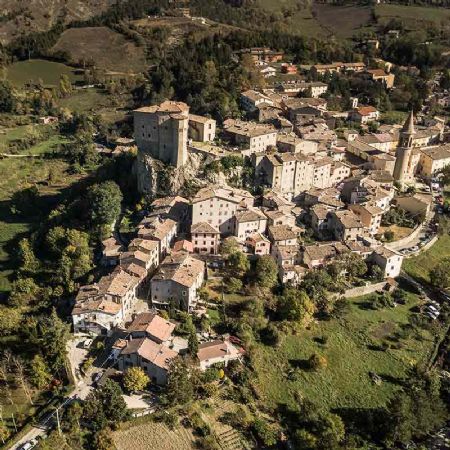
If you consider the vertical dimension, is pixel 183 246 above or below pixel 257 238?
below

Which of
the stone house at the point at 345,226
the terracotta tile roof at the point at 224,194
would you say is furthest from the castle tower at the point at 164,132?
the stone house at the point at 345,226

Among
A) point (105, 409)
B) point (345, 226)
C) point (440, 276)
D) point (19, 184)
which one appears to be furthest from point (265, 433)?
point (19, 184)

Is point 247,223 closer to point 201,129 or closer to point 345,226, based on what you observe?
point 345,226

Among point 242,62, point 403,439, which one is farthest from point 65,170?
point 403,439

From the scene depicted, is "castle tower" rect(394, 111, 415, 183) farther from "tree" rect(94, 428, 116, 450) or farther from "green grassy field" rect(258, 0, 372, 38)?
"green grassy field" rect(258, 0, 372, 38)

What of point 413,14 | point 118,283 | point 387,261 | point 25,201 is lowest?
point 25,201

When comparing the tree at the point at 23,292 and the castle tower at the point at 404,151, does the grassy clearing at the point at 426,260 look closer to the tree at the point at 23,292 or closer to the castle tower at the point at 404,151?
the castle tower at the point at 404,151

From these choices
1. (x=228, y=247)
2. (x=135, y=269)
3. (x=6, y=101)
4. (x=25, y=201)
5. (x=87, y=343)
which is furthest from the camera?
(x=6, y=101)

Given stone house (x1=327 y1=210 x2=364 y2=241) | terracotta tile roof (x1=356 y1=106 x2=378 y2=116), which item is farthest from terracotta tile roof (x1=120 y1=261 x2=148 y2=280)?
terracotta tile roof (x1=356 y1=106 x2=378 y2=116)
